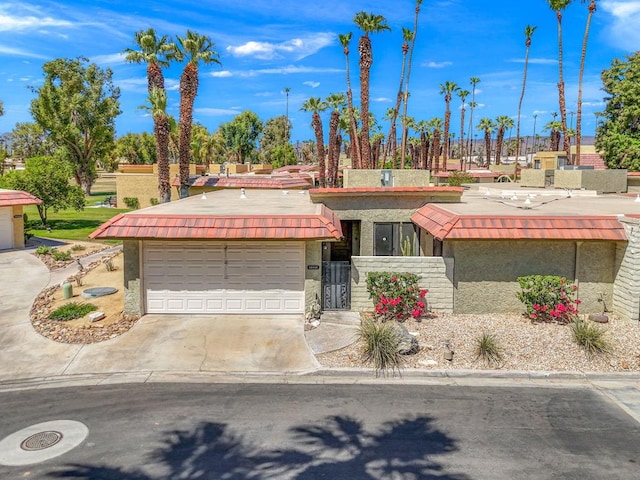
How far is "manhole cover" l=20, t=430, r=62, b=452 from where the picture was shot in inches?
340

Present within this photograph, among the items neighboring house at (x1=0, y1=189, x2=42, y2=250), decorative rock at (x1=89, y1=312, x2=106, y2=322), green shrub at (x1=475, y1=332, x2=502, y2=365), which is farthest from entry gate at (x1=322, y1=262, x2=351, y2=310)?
neighboring house at (x1=0, y1=189, x2=42, y2=250)

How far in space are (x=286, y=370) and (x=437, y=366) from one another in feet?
11.3

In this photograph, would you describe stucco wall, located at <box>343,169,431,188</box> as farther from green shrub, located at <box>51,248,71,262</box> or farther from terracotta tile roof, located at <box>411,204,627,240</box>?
green shrub, located at <box>51,248,71,262</box>

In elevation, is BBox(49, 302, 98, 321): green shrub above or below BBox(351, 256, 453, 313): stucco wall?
below

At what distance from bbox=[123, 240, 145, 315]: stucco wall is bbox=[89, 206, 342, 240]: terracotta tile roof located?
0.75 meters

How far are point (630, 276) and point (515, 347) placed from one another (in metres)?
4.23

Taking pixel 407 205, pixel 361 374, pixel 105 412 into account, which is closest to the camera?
pixel 105 412

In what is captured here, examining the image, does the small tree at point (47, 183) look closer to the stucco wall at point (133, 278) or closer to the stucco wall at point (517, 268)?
the stucco wall at point (133, 278)

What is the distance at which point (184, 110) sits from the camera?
107 feet

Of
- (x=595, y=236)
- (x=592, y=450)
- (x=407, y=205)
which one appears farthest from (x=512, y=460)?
(x=407, y=205)

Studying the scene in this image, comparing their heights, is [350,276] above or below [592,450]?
above

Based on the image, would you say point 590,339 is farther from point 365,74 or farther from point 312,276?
point 365,74

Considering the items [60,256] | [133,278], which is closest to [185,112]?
[60,256]

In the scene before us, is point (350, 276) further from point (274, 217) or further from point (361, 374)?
point (361, 374)
